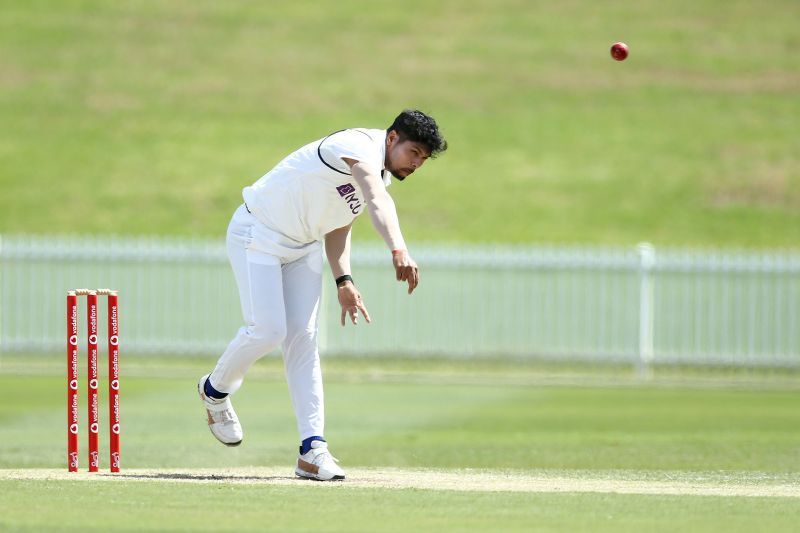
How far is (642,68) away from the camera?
34438mm

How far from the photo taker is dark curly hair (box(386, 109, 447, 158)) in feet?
24.2

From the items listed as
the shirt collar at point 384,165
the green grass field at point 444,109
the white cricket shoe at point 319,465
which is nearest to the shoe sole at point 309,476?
the white cricket shoe at point 319,465

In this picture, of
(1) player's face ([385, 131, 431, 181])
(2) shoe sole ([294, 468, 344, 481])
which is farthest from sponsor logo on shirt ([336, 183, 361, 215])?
(2) shoe sole ([294, 468, 344, 481])

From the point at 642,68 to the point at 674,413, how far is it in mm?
21600

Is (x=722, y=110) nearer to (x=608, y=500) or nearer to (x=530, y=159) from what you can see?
(x=530, y=159)

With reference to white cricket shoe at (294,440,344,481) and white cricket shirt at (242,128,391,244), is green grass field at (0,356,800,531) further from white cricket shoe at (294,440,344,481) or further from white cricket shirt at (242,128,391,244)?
white cricket shirt at (242,128,391,244)

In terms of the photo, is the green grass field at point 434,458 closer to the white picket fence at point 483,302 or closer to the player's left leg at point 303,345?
the player's left leg at point 303,345

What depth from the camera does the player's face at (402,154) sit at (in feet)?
24.3

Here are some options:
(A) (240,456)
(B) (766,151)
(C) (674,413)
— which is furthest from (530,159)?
(A) (240,456)

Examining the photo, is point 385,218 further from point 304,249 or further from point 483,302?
point 483,302

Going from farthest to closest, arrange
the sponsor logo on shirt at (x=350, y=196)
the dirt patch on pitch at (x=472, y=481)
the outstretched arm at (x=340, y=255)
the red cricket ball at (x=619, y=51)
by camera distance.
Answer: the red cricket ball at (x=619, y=51) → the outstretched arm at (x=340, y=255) → the sponsor logo on shirt at (x=350, y=196) → the dirt patch on pitch at (x=472, y=481)

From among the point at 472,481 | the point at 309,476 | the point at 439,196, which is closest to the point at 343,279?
the point at 309,476

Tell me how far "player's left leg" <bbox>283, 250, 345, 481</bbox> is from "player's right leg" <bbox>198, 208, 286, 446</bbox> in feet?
0.38

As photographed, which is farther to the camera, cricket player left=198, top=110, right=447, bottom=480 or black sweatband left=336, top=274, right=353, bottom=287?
black sweatband left=336, top=274, right=353, bottom=287
